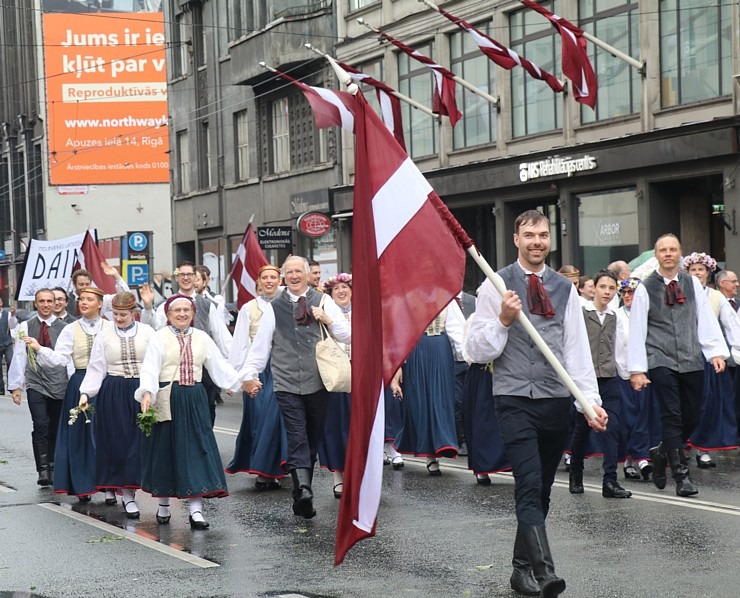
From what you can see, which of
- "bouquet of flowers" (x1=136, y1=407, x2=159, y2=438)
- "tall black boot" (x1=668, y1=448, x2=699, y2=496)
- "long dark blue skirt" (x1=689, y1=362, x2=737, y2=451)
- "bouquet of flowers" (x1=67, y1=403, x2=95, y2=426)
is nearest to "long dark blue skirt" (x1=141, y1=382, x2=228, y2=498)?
"bouquet of flowers" (x1=136, y1=407, x2=159, y2=438)

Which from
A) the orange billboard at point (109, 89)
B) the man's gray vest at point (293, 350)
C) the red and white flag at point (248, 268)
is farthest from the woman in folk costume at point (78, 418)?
the orange billboard at point (109, 89)

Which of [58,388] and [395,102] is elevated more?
[395,102]

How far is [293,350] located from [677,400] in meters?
3.05

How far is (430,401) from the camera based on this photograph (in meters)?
13.5

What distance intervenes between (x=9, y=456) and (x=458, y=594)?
9.53 meters

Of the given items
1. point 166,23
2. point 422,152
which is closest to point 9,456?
point 422,152

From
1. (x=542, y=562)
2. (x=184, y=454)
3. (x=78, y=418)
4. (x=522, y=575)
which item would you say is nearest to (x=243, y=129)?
(x=78, y=418)

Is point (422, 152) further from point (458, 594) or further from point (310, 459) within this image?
point (458, 594)

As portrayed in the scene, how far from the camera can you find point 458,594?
287 inches

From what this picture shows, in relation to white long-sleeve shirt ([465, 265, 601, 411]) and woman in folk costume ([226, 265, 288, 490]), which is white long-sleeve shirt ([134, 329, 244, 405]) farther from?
white long-sleeve shirt ([465, 265, 601, 411])

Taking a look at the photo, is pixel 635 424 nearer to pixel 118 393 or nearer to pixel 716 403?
pixel 716 403

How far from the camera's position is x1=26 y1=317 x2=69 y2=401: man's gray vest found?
43.3ft

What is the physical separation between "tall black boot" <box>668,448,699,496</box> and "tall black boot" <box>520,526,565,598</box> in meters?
3.96

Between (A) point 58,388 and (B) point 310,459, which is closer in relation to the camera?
(B) point 310,459
